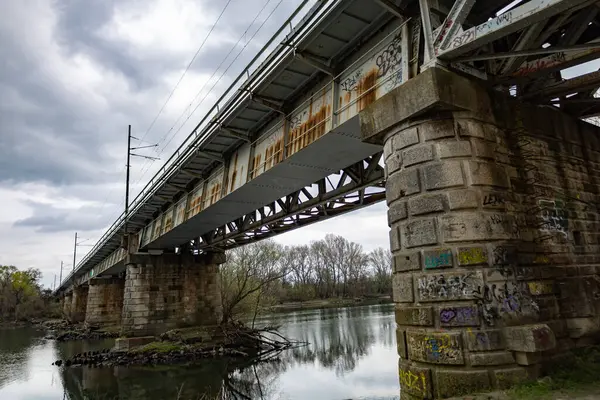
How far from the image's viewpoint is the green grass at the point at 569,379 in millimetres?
4449

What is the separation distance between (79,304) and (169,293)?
1633 inches

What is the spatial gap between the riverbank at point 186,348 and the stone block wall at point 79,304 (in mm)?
37216

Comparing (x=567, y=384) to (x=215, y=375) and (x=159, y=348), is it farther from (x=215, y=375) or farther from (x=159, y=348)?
(x=159, y=348)

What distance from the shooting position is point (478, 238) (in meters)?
5.11

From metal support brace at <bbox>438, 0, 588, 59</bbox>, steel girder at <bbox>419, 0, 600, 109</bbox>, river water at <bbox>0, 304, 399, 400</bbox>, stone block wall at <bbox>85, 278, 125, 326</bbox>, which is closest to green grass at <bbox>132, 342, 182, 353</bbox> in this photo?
river water at <bbox>0, 304, 399, 400</bbox>

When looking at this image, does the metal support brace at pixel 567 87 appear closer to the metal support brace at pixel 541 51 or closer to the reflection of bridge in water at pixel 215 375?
the metal support brace at pixel 541 51

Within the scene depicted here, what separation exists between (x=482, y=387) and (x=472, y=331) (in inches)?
24.4

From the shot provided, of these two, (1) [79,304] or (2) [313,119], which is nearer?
(2) [313,119]

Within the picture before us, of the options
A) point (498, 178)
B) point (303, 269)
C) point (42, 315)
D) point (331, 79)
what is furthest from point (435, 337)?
point (42, 315)

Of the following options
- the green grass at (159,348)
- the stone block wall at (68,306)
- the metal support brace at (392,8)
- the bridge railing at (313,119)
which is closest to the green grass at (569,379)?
the bridge railing at (313,119)

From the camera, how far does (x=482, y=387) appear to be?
464 centimetres

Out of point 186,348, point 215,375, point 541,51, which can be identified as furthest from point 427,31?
point 186,348

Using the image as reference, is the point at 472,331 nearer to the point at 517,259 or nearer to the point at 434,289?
the point at 434,289

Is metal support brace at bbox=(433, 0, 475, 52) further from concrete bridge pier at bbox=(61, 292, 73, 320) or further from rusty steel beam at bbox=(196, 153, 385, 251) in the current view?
concrete bridge pier at bbox=(61, 292, 73, 320)
